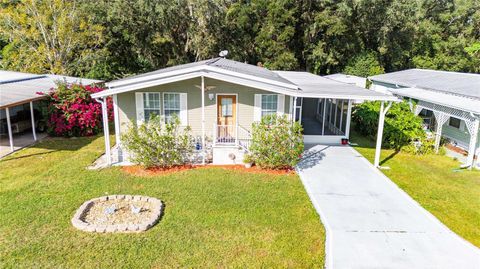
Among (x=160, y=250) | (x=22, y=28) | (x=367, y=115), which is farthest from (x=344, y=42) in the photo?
(x=160, y=250)

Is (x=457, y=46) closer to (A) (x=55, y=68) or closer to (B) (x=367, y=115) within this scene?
(B) (x=367, y=115)

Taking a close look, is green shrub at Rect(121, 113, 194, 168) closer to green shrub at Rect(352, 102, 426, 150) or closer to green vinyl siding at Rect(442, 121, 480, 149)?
green shrub at Rect(352, 102, 426, 150)

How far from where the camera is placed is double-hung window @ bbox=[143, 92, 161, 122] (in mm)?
12672

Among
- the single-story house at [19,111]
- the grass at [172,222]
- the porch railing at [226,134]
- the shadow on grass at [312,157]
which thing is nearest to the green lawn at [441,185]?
the shadow on grass at [312,157]

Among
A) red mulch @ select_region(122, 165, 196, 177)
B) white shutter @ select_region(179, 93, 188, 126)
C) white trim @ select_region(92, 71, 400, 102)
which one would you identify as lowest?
red mulch @ select_region(122, 165, 196, 177)

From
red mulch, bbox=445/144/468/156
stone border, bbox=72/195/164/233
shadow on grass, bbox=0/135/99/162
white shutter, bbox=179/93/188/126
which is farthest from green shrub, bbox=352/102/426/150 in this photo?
shadow on grass, bbox=0/135/99/162

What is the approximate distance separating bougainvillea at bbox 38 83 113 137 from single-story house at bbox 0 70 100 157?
633mm

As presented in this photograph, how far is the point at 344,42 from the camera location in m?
30.2

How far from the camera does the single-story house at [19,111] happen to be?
13727 millimetres

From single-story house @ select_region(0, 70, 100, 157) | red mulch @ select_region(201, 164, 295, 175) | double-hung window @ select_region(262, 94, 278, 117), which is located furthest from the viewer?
single-story house @ select_region(0, 70, 100, 157)

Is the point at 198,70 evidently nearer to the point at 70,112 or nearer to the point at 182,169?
the point at 182,169

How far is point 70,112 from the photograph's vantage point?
15.6 m

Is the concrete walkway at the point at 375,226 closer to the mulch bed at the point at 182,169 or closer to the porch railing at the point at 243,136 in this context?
the mulch bed at the point at 182,169

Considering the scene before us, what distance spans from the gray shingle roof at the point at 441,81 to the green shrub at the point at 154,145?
41.9 ft
